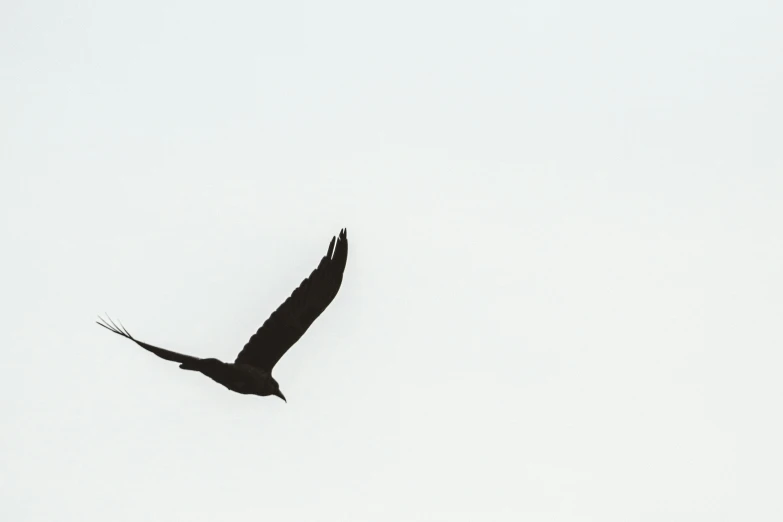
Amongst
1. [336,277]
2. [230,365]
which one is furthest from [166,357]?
[336,277]

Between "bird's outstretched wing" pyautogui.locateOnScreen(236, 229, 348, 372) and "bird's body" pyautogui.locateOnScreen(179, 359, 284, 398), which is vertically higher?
"bird's outstretched wing" pyautogui.locateOnScreen(236, 229, 348, 372)

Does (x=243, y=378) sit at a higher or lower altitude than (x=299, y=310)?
lower

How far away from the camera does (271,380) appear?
59.1ft

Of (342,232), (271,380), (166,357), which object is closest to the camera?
(166,357)

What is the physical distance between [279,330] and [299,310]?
0.56 m

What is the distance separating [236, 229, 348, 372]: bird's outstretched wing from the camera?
17062 millimetres

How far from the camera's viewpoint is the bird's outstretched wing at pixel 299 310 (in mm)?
17062

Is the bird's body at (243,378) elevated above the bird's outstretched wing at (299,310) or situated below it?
below

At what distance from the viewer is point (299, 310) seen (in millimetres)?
17375

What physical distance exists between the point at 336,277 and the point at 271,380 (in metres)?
2.40

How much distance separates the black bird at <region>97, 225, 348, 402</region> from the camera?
17.1 metres

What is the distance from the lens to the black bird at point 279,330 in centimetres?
1706

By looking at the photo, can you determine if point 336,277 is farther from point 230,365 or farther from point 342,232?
point 230,365

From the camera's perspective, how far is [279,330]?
17.6m
